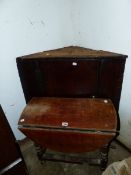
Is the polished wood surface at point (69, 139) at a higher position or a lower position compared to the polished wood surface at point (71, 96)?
lower

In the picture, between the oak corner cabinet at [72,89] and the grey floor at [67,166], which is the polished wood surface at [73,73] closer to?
the oak corner cabinet at [72,89]

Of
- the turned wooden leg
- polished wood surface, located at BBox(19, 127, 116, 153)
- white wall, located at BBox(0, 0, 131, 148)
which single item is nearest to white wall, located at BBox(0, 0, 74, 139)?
white wall, located at BBox(0, 0, 131, 148)

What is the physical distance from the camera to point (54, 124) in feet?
4.78

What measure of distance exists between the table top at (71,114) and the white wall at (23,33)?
0.97 ft

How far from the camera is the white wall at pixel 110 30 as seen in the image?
4.45 feet

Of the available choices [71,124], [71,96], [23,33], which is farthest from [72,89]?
[23,33]

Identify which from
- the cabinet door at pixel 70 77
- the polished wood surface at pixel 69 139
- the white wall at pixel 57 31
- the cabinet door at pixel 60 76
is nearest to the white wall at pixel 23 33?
the white wall at pixel 57 31

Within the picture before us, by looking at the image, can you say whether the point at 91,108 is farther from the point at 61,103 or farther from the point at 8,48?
the point at 8,48

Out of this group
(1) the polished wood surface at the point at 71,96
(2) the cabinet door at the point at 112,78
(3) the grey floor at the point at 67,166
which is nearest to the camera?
(1) the polished wood surface at the point at 71,96

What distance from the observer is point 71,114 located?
1546mm

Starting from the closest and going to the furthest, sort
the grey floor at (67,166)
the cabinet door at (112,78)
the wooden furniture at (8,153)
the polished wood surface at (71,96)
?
the wooden furniture at (8,153)
the polished wood surface at (71,96)
the cabinet door at (112,78)
the grey floor at (67,166)

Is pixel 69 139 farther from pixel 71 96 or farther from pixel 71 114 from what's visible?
pixel 71 96

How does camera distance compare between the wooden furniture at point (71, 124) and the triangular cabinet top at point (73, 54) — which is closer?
the wooden furniture at point (71, 124)

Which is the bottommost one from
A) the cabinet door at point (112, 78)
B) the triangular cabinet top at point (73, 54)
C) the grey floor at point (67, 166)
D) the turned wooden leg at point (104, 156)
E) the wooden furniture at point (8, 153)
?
the grey floor at point (67, 166)
